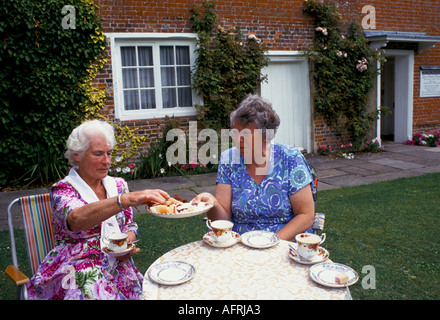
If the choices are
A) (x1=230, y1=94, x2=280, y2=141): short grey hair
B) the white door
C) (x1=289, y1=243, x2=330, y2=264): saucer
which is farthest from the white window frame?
(x1=289, y1=243, x2=330, y2=264): saucer

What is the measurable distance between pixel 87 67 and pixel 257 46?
139 inches

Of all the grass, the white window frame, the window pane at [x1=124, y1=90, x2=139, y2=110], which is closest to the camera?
the grass

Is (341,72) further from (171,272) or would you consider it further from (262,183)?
(171,272)

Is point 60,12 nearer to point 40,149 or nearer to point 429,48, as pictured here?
point 40,149

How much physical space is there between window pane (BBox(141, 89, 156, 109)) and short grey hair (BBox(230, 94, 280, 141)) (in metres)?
5.49

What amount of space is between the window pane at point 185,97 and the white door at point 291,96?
1.80 metres

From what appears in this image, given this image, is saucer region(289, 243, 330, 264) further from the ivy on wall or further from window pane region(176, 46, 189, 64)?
the ivy on wall

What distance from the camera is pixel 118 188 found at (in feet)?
7.95

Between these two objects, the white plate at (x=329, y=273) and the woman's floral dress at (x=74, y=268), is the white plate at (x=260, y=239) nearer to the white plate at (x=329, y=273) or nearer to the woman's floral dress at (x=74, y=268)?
the white plate at (x=329, y=273)

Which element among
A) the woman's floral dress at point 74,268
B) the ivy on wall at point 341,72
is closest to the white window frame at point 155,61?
the ivy on wall at point 341,72

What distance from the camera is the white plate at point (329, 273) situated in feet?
5.44

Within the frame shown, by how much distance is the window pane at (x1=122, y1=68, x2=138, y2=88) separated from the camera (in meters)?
7.50

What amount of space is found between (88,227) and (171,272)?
1.71 ft

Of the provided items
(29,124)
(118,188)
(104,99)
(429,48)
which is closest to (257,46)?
(104,99)
